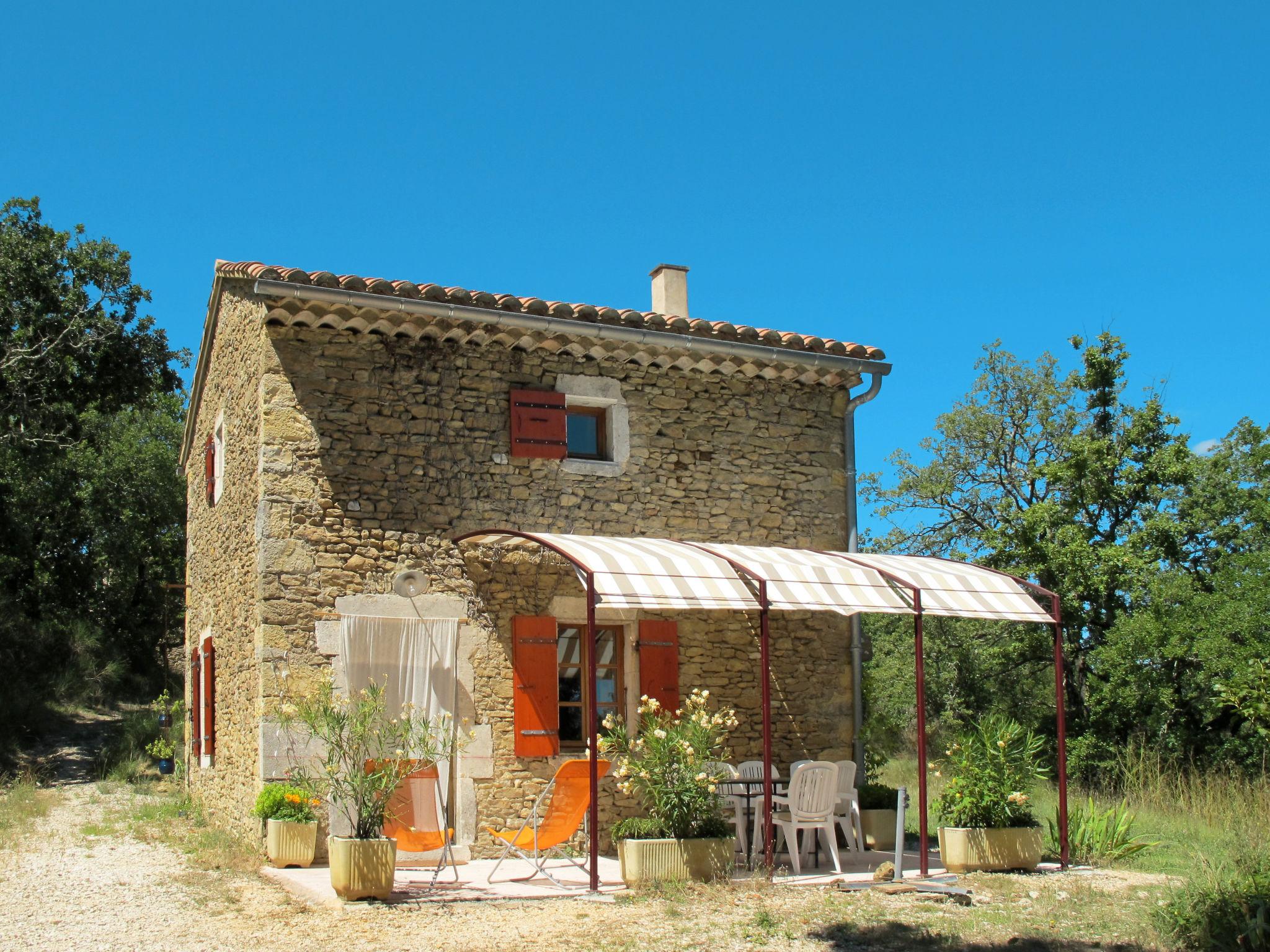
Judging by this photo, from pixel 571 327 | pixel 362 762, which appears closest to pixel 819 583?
pixel 571 327

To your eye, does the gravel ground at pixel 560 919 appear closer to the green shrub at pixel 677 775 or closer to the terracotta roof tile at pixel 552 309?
the green shrub at pixel 677 775

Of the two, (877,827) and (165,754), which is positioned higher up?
(165,754)

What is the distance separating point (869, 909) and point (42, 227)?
16.9 meters

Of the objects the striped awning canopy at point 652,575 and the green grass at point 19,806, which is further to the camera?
the green grass at point 19,806

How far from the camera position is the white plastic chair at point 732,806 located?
29.4 feet

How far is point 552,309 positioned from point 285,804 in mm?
4693

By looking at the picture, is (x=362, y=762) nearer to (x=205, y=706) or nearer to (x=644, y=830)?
(x=644, y=830)

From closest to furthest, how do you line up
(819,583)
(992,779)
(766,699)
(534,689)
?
(766,699) < (992,779) < (819,583) < (534,689)

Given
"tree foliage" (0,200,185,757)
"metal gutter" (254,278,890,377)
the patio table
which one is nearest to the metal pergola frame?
the patio table

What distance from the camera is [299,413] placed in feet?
32.0

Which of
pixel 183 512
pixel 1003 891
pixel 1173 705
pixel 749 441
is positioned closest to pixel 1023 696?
pixel 1173 705

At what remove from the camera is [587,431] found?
436 inches

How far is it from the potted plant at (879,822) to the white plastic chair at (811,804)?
1278mm

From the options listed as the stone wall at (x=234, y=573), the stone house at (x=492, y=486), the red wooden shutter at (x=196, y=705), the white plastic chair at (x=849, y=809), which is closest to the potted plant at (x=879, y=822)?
the white plastic chair at (x=849, y=809)
